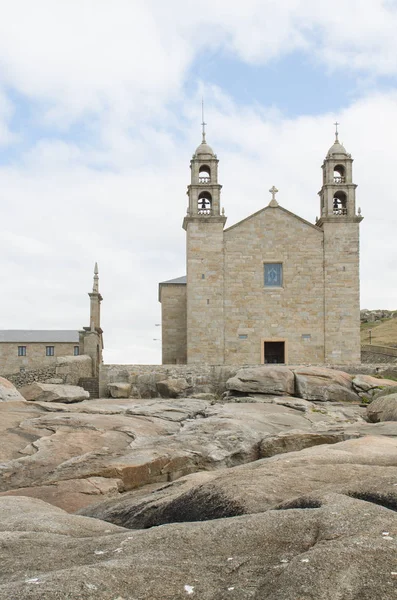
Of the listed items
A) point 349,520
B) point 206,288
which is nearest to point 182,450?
point 349,520

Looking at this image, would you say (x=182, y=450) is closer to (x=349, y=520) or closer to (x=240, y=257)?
(x=349, y=520)

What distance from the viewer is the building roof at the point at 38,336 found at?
5894 cm

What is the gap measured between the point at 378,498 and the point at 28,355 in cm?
5402

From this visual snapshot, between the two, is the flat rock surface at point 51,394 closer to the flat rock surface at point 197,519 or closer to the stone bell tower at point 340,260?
the flat rock surface at point 197,519

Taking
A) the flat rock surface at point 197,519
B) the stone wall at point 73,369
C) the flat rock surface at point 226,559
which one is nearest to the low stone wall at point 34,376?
the stone wall at point 73,369

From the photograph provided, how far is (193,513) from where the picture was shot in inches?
289

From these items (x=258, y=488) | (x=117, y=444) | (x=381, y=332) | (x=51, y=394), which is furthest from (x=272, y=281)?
(x=381, y=332)

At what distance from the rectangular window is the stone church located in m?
0.06

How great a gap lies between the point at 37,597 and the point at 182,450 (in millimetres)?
Answer: 9871

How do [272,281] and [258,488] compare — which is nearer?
[258,488]

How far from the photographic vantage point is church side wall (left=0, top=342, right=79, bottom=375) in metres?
57.4

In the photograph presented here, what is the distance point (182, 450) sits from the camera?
46.0 feet

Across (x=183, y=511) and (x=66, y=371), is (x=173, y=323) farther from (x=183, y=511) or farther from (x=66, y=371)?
(x=183, y=511)

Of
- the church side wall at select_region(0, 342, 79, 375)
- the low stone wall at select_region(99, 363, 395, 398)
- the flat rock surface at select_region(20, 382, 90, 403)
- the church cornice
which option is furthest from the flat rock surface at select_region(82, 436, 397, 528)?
the church side wall at select_region(0, 342, 79, 375)
